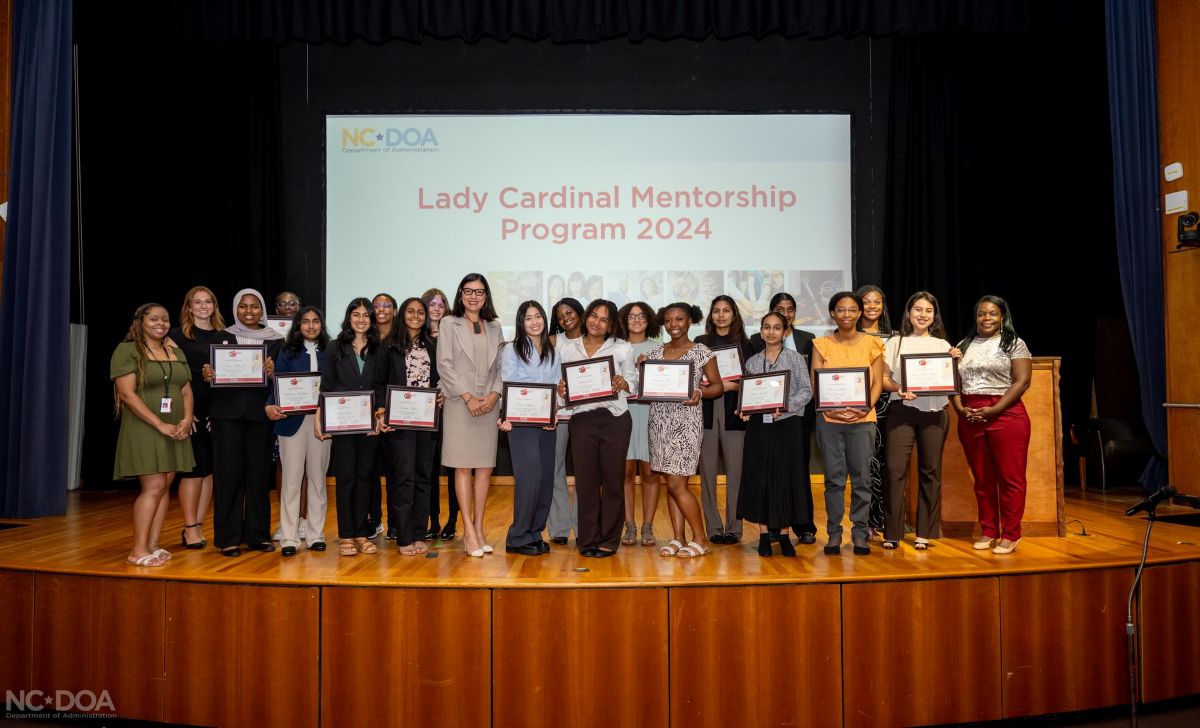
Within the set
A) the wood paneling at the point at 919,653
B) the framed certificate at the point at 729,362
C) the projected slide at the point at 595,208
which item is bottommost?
the wood paneling at the point at 919,653

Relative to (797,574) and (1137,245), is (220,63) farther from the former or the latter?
(1137,245)

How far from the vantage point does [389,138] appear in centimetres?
770

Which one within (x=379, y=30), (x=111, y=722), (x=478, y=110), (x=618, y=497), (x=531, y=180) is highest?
(x=379, y=30)

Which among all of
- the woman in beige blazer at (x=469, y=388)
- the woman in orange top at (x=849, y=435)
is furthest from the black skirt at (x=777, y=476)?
the woman in beige blazer at (x=469, y=388)

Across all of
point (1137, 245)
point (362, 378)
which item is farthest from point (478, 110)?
point (1137, 245)

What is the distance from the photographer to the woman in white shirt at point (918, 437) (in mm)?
4465

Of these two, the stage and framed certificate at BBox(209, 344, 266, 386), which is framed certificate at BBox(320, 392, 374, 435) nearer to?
framed certificate at BBox(209, 344, 266, 386)

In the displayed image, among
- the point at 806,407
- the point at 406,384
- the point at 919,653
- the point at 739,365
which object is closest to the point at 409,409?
the point at 406,384

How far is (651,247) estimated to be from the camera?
299 inches

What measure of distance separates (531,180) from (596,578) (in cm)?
499

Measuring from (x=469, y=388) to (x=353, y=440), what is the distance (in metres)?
0.76
